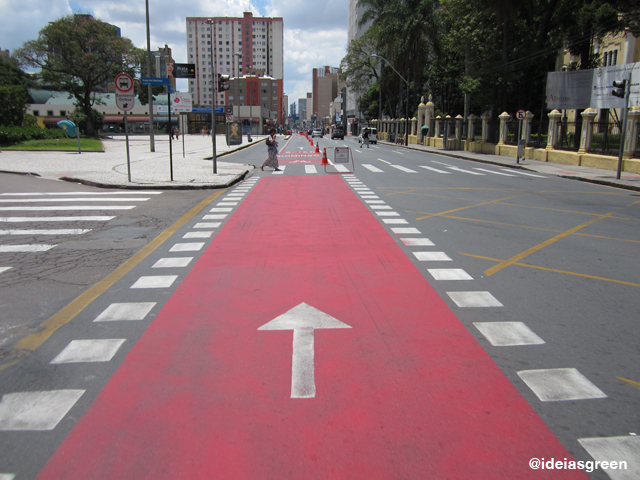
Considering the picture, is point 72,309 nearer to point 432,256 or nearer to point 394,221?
point 432,256

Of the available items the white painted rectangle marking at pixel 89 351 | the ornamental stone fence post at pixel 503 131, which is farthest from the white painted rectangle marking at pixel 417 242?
the ornamental stone fence post at pixel 503 131

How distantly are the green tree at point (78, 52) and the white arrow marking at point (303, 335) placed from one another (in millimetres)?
56702

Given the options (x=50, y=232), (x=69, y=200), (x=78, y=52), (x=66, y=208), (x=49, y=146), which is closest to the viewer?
(x=50, y=232)

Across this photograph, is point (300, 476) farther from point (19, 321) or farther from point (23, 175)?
point (23, 175)

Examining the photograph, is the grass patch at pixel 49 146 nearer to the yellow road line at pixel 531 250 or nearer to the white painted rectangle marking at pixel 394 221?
the white painted rectangle marking at pixel 394 221

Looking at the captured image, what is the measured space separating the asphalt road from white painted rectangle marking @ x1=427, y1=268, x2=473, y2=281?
28 mm

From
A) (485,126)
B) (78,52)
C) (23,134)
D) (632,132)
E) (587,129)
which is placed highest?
(78,52)

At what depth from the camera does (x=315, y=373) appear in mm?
4039

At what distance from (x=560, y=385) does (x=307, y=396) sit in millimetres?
1884

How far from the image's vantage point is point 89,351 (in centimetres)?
445

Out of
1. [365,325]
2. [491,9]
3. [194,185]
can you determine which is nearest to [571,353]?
[365,325]

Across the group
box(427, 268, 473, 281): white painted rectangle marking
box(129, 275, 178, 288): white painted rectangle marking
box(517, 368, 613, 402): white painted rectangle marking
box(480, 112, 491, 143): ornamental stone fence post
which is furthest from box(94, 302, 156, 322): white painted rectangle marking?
box(480, 112, 491, 143): ornamental stone fence post

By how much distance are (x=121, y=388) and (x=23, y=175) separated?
60.2 feet

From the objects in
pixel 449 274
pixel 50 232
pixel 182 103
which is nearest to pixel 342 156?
pixel 182 103
